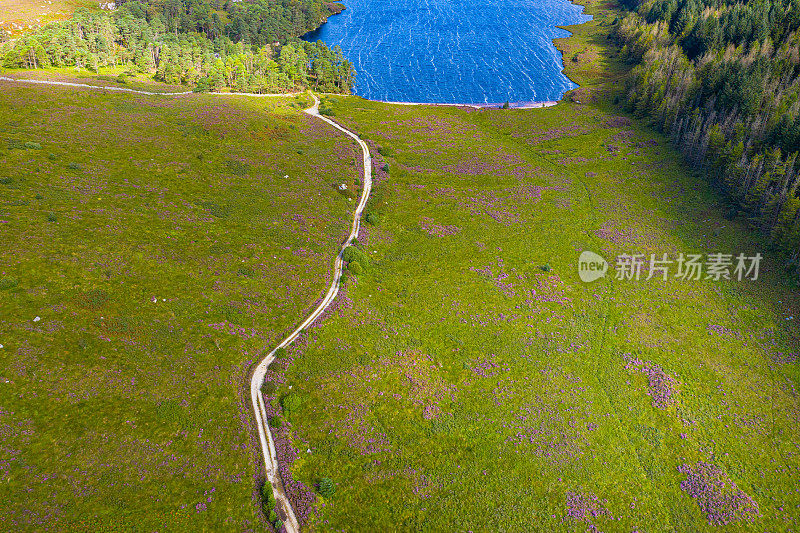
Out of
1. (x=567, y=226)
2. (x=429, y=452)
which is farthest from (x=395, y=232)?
(x=429, y=452)

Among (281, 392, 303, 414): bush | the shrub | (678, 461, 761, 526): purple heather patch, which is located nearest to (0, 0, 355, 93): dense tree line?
(281, 392, 303, 414): bush

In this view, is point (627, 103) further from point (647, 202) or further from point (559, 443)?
point (559, 443)

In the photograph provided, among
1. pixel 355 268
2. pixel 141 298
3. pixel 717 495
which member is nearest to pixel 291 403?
pixel 141 298

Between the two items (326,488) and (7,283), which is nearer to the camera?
(326,488)

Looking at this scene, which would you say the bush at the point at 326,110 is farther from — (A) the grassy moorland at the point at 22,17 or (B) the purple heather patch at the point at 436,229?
(A) the grassy moorland at the point at 22,17

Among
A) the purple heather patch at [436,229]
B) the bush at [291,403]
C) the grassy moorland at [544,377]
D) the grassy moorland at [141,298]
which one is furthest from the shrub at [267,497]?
the purple heather patch at [436,229]

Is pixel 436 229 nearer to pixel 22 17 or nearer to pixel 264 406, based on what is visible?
pixel 264 406
